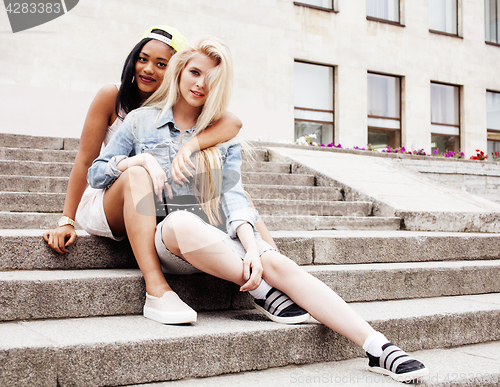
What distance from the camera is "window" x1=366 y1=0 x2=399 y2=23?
12570 mm

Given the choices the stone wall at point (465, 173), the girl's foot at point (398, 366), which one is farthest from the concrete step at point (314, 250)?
the stone wall at point (465, 173)

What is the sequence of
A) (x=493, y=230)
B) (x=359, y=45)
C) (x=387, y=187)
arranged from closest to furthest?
1. (x=493, y=230)
2. (x=387, y=187)
3. (x=359, y=45)

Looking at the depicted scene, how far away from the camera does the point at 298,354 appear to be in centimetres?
207

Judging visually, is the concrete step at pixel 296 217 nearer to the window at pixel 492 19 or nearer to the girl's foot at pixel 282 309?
the girl's foot at pixel 282 309

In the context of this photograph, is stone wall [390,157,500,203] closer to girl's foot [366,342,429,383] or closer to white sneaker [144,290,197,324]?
girl's foot [366,342,429,383]

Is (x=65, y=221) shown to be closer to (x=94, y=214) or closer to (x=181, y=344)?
(x=94, y=214)

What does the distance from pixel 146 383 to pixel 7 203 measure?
2201 millimetres

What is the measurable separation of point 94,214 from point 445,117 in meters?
13.0

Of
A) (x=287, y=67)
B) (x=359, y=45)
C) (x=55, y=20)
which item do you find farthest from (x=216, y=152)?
(x=359, y=45)

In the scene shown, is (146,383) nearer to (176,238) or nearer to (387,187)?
(176,238)

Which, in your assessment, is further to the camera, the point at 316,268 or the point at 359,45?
the point at 359,45

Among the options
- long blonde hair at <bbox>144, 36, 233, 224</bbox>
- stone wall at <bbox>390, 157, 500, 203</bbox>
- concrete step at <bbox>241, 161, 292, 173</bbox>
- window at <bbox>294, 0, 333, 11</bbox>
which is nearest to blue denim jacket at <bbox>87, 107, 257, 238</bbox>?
long blonde hair at <bbox>144, 36, 233, 224</bbox>

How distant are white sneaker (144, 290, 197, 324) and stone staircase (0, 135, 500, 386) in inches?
1.7

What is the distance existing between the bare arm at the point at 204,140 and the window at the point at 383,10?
11298 millimetres
